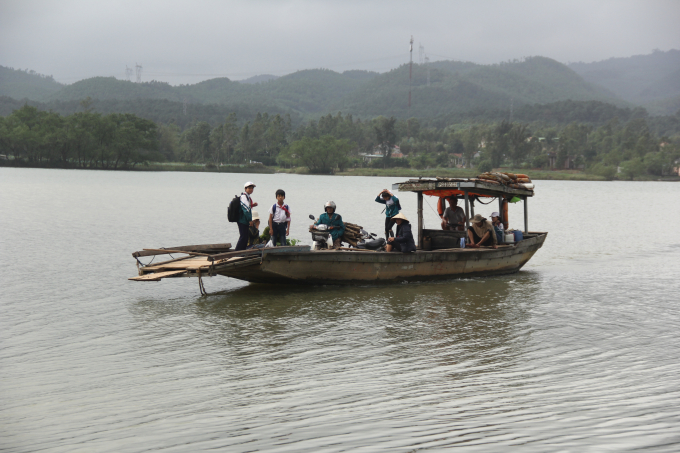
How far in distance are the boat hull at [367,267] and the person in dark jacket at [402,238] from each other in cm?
17

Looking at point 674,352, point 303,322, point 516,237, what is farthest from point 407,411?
point 516,237

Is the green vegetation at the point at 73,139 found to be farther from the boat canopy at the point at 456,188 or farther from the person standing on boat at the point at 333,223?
the person standing on boat at the point at 333,223

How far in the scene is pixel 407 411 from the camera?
6.49 m

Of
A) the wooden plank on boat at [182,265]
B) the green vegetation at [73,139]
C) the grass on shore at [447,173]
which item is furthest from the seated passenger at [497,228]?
the green vegetation at [73,139]

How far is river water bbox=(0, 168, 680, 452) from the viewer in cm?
593

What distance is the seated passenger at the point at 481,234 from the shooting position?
1504cm

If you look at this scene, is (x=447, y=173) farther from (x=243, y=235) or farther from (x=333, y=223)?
(x=243, y=235)

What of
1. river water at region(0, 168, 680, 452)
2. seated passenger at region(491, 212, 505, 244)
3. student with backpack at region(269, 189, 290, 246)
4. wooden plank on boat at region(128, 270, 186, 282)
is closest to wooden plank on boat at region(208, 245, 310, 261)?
wooden plank on boat at region(128, 270, 186, 282)

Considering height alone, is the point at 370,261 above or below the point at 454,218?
below

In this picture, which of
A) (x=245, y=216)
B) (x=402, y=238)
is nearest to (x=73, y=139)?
(x=245, y=216)

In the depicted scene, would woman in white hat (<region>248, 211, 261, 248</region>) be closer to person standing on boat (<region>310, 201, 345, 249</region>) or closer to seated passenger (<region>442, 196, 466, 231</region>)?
person standing on boat (<region>310, 201, 345, 249</region>)

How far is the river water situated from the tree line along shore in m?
93.9

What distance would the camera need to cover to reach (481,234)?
50.0ft

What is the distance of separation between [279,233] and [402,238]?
2.67 m
